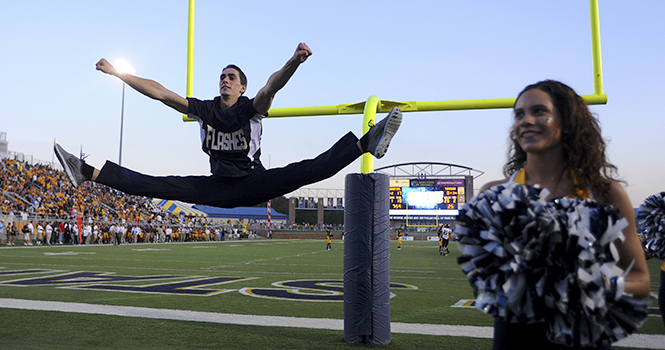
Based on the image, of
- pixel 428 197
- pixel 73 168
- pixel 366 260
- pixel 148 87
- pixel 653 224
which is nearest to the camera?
pixel 148 87

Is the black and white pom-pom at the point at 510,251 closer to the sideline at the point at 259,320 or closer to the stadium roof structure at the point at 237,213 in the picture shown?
the sideline at the point at 259,320

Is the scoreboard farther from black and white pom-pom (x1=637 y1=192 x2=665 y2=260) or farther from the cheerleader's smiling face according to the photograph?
the cheerleader's smiling face

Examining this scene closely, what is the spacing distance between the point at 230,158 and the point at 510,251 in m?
2.19

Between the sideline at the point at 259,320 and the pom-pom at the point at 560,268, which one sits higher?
the pom-pom at the point at 560,268

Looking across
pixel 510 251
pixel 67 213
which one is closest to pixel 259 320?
pixel 510 251

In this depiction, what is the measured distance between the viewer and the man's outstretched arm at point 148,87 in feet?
10.4

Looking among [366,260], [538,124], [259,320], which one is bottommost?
[259,320]

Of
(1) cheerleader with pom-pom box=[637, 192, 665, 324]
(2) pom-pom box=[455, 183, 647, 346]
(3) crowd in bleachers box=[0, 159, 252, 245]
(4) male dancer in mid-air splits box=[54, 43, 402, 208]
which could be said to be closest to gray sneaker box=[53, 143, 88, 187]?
(4) male dancer in mid-air splits box=[54, 43, 402, 208]

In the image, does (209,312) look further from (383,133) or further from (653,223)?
(653,223)

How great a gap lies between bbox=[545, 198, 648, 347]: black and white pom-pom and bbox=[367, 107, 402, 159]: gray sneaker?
5.11 feet

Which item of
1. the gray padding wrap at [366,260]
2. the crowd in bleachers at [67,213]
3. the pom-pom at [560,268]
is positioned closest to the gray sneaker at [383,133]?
the pom-pom at [560,268]

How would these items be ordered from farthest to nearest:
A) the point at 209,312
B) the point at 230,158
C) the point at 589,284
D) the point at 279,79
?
the point at 209,312, the point at 230,158, the point at 279,79, the point at 589,284

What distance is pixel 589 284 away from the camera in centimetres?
145

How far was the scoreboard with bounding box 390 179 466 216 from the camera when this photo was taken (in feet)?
144
